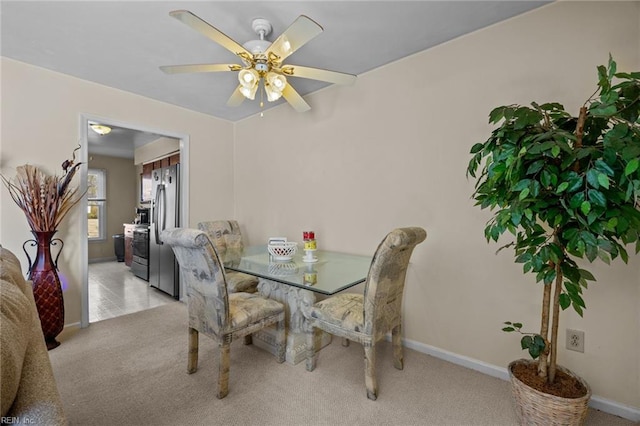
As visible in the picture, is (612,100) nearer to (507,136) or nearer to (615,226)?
(507,136)

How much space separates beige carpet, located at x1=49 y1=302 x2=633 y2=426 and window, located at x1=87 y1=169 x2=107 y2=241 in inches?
186

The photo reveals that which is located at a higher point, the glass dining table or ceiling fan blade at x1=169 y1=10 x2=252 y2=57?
ceiling fan blade at x1=169 y1=10 x2=252 y2=57

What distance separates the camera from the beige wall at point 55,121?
8.30 ft

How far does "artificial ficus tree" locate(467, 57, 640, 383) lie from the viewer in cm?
115

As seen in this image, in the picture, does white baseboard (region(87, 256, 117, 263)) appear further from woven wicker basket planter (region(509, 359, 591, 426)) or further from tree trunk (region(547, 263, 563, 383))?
tree trunk (region(547, 263, 563, 383))

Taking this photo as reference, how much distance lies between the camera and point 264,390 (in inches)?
75.7

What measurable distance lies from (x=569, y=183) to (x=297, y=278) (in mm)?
1478

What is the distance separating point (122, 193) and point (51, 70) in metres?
4.57

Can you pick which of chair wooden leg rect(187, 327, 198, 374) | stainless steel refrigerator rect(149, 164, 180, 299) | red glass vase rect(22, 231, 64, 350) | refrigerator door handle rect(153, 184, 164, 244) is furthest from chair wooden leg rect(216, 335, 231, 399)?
refrigerator door handle rect(153, 184, 164, 244)

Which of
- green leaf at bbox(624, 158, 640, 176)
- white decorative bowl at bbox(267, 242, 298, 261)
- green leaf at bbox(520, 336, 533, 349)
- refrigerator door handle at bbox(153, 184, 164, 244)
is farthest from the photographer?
refrigerator door handle at bbox(153, 184, 164, 244)

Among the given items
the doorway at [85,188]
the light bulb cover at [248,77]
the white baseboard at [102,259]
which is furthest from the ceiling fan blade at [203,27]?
the white baseboard at [102,259]

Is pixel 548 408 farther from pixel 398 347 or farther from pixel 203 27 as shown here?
pixel 203 27

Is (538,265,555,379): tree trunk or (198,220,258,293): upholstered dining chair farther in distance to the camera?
(198,220,258,293): upholstered dining chair

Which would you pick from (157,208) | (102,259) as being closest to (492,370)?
(157,208)
